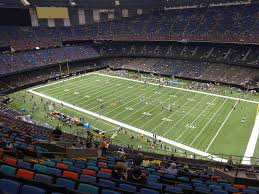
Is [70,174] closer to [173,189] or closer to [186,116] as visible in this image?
[173,189]

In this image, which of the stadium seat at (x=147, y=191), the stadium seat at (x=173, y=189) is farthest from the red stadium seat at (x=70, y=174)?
the stadium seat at (x=173, y=189)

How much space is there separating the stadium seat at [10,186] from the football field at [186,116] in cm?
2632

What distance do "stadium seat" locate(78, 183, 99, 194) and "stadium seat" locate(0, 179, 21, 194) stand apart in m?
1.36

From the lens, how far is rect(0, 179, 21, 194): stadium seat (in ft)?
19.4

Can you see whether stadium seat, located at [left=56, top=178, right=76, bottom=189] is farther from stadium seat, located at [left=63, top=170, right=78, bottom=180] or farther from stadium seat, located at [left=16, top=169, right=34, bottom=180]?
stadium seat, located at [left=63, top=170, right=78, bottom=180]

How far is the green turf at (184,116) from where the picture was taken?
3278cm

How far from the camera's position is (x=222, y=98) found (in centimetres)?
4769

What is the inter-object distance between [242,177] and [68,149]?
906cm

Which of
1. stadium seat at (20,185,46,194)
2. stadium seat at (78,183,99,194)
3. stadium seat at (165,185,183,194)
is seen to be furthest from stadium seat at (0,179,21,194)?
stadium seat at (165,185,183,194)

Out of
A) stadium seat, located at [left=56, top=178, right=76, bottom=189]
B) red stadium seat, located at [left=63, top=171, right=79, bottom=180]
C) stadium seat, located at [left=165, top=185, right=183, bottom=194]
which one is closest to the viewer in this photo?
stadium seat, located at [left=56, top=178, right=76, bottom=189]

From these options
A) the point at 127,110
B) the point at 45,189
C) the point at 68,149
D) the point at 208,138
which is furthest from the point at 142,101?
the point at 45,189

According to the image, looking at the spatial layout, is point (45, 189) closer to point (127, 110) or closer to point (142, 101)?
point (127, 110)

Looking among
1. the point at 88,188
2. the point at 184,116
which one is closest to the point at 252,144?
the point at 184,116

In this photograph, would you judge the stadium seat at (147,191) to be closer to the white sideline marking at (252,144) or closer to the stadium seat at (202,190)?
the stadium seat at (202,190)
